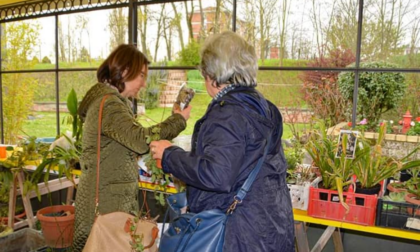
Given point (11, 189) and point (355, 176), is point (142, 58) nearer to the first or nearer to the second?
point (355, 176)

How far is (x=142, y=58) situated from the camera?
1938 millimetres

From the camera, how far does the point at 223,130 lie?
4.01 feet

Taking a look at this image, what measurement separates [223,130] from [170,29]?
4.51 metres

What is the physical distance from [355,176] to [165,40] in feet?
13.0

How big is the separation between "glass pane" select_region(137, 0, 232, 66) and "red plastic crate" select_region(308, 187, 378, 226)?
11.0 feet

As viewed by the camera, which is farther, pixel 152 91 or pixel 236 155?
pixel 152 91

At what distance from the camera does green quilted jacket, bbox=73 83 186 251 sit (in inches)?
68.6

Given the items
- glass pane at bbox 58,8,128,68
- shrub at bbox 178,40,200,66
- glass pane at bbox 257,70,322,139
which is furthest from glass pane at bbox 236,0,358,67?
glass pane at bbox 58,8,128,68

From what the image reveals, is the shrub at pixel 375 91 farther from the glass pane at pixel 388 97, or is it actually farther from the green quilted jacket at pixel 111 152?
the green quilted jacket at pixel 111 152

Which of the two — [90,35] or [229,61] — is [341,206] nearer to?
[229,61]

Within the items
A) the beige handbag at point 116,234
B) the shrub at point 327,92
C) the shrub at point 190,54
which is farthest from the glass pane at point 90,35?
the beige handbag at point 116,234

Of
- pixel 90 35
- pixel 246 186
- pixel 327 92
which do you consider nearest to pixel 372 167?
pixel 246 186

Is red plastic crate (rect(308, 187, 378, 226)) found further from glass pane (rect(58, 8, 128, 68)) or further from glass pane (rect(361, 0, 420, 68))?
glass pane (rect(58, 8, 128, 68))

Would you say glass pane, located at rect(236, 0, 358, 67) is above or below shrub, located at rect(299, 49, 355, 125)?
above
